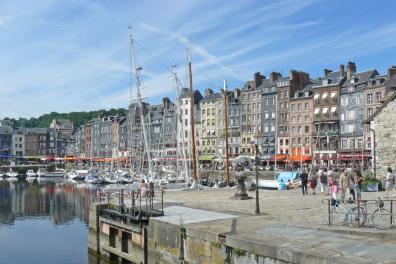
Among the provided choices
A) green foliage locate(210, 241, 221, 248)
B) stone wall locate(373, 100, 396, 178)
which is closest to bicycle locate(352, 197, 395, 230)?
green foliage locate(210, 241, 221, 248)

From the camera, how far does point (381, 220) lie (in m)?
17.3

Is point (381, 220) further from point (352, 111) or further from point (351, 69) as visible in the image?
point (351, 69)

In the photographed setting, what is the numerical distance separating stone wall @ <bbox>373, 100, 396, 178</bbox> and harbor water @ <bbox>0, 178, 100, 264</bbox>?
73.0 ft

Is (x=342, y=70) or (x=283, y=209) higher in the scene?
(x=342, y=70)

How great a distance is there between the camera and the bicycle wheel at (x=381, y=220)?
16073 millimetres

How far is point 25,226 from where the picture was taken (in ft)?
131

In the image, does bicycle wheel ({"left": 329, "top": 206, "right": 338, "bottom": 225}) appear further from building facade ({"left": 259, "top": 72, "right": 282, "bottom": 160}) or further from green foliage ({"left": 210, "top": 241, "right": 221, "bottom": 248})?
building facade ({"left": 259, "top": 72, "right": 282, "bottom": 160})

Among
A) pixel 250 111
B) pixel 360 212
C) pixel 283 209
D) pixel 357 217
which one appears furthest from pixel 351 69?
pixel 357 217

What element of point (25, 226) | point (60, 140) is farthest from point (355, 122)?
point (60, 140)

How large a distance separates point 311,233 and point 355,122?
235ft

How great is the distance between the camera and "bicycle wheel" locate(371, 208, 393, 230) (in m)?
16.1

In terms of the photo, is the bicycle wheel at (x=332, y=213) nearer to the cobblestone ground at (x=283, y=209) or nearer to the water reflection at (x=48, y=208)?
the cobblestone ground at (x=283, y=209)

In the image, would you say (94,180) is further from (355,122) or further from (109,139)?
(109,139)

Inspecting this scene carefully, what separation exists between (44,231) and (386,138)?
26412 mm
